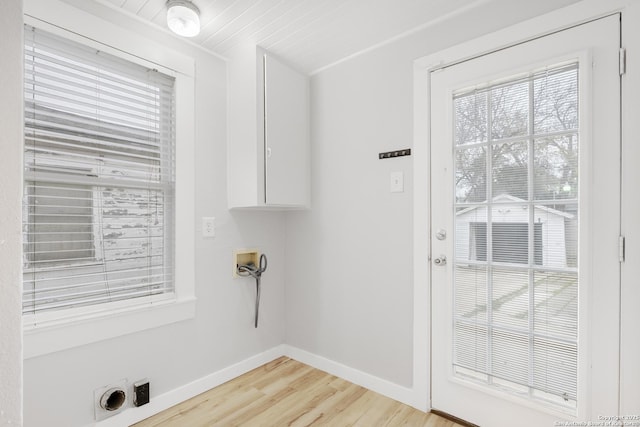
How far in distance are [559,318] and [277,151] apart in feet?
5.82

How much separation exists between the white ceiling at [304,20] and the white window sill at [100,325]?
1623mm

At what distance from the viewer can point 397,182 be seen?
1984 millimetres

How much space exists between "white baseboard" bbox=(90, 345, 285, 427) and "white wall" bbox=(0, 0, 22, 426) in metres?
1.46

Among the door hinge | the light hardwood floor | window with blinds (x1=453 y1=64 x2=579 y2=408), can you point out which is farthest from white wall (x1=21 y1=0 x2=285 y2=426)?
the door hinge

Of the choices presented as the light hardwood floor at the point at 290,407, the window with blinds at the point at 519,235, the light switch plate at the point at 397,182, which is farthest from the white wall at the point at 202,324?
the window with blinds at the point at 519,235

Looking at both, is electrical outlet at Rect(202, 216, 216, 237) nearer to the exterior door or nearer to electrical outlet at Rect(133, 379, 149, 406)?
electrical outlet at Rect(133, 379, 149, 406)

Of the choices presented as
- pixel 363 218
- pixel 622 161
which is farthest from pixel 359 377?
pixel 622 161

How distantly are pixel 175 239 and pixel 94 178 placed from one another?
54 cm

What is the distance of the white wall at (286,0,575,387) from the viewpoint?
6.37 ft

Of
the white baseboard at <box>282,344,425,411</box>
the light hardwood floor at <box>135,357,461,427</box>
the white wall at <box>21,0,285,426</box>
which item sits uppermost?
the white wall at <box>21,0,285,426</box>

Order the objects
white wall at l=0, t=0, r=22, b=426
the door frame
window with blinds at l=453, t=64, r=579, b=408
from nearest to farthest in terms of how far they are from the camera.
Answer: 1. white wall at l=0, t=0, r=22, b=426
2. the door frame
3. window with blinds at l=453, t=64, r=579, b=408

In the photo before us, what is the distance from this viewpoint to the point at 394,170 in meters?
2.00

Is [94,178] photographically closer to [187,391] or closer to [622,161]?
[187,391]

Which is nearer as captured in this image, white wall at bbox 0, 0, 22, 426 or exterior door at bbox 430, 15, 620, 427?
white wall at bbox 0, 0, 22, 426
